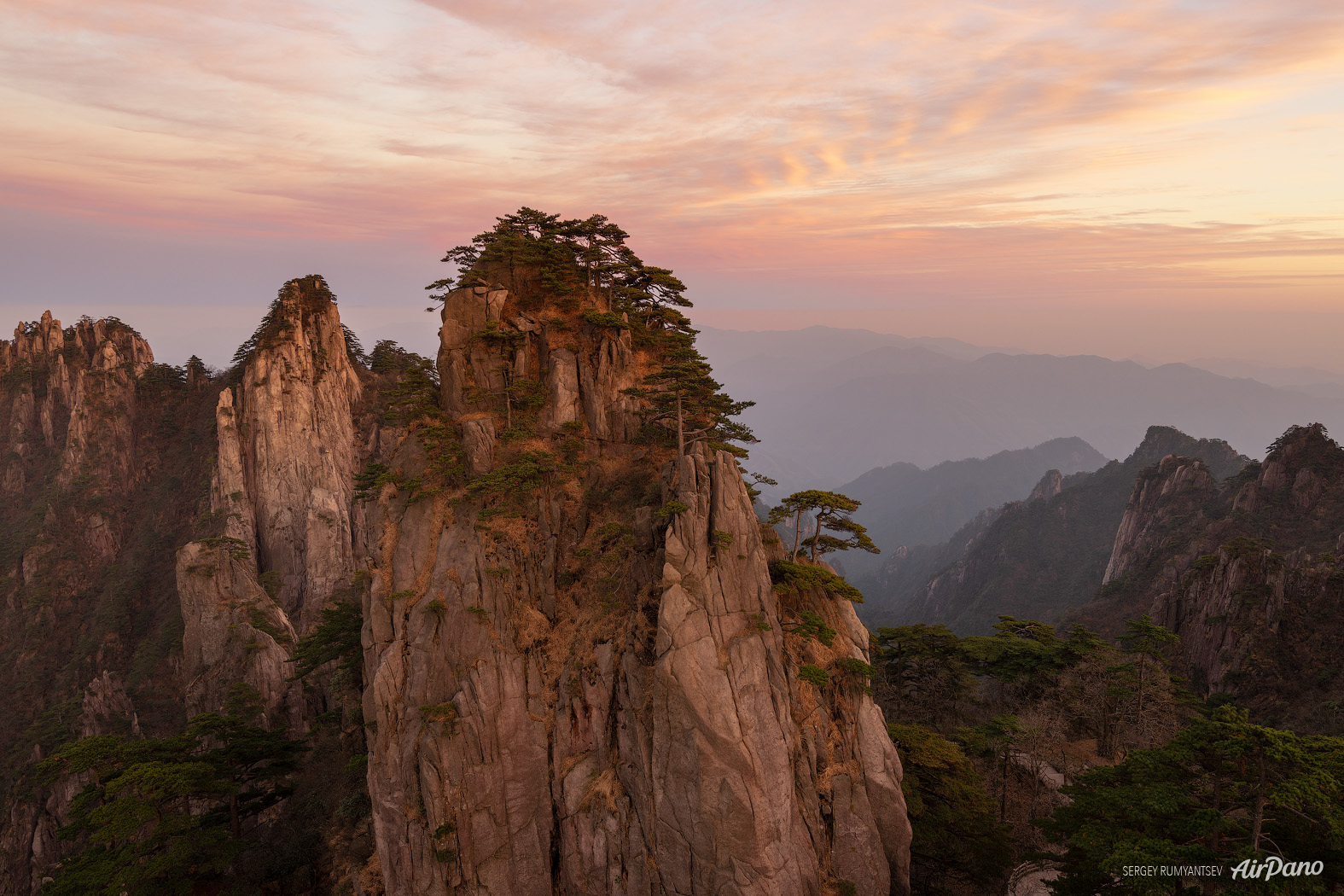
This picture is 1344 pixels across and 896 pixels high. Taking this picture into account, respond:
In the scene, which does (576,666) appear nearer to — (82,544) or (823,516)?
(823,516)

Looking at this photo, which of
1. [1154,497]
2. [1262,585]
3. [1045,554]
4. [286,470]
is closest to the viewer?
[1262,585]

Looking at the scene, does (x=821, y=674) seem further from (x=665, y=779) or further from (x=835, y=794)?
(x=665, y=779)

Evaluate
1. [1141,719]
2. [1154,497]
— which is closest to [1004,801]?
[1141,719]

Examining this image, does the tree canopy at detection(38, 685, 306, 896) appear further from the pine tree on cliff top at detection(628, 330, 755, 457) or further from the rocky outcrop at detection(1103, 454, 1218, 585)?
the rocky outcrop at detection(1103, 454, 1218, 585)

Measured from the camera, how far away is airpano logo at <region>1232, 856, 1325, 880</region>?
13.7m

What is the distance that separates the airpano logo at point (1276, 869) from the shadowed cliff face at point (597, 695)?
11.3 m

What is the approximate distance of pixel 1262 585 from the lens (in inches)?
1865

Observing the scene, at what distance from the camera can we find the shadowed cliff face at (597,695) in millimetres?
21641

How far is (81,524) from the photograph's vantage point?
2749 inches

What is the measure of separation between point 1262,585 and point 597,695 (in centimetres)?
5701

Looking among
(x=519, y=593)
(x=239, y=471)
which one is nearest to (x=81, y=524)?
(x=239, y=471)

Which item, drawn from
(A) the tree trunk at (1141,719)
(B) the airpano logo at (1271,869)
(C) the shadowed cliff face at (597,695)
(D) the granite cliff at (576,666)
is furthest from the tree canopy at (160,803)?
(A) the tree trunk at (1141,719)

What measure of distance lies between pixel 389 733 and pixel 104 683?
5045cm

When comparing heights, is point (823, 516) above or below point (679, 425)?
below
